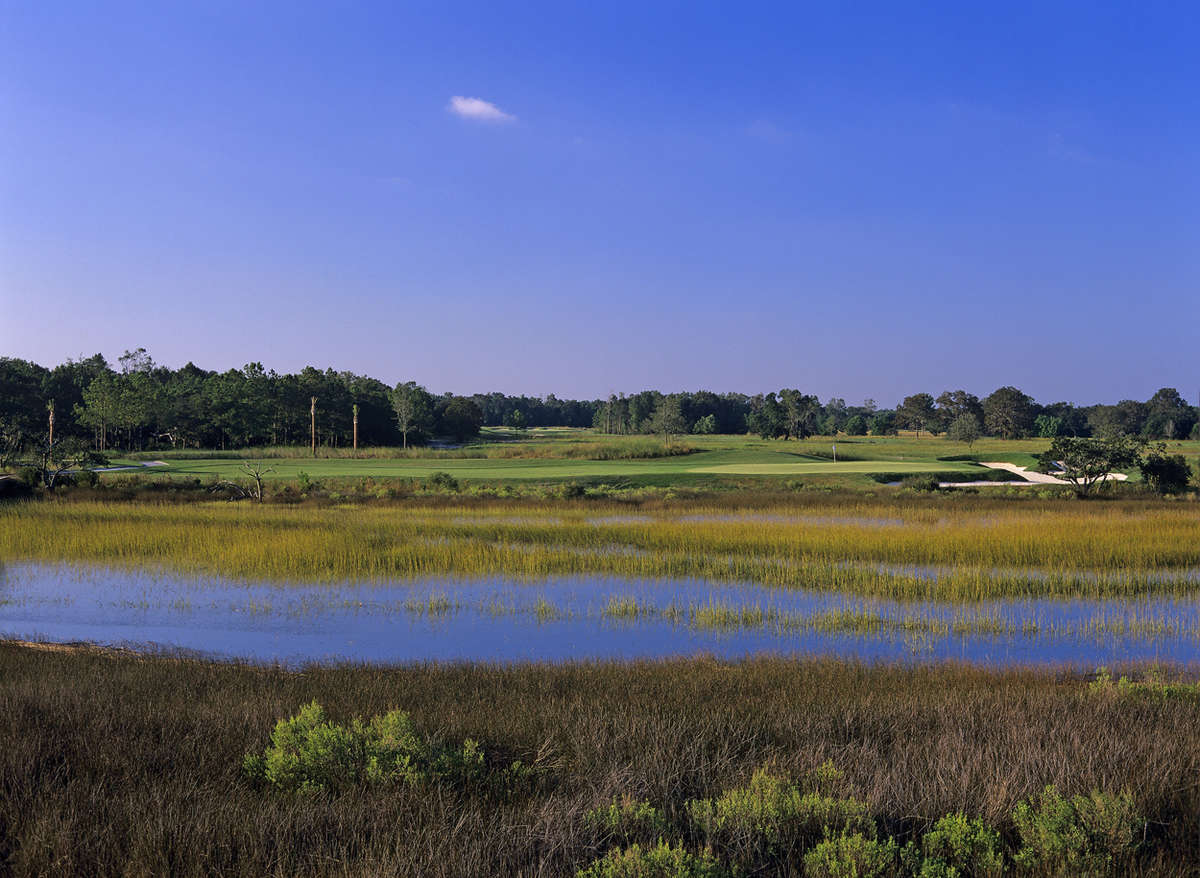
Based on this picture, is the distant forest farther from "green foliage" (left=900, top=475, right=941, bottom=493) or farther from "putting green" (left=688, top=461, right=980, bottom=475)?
"green foliage" (left=900, top=475, right=941, bottom=493)

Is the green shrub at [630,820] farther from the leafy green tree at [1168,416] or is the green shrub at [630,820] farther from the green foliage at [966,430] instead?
the leafy green tree at [1168,416]

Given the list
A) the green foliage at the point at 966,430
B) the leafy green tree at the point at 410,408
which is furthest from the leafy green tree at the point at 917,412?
the leafy green tree at the point at 410,408

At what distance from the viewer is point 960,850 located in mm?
4809

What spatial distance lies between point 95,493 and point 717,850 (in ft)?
138

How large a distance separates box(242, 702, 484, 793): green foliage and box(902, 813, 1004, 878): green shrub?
293 centimetres

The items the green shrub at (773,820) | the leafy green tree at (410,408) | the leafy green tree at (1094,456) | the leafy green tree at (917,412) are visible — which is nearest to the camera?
the green shrub at (773,820)

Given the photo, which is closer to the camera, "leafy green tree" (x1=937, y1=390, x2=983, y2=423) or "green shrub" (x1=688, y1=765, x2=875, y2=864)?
"green shrub" (x1=688, y1=765, x2=875, y2=864)

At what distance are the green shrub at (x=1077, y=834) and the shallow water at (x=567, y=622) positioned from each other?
7.61 metres

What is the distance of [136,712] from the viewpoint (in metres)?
7.47

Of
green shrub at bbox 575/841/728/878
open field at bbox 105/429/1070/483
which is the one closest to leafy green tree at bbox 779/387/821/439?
open field at bbox 105/429/1070/483

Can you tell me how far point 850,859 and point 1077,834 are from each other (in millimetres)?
1421

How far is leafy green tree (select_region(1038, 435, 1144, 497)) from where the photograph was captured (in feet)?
138

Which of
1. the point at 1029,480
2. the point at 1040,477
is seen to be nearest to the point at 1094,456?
the point at 1029,480

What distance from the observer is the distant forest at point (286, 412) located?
292ft
